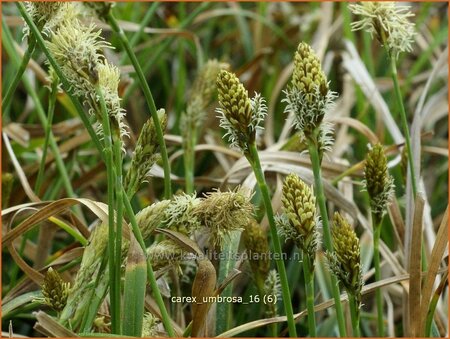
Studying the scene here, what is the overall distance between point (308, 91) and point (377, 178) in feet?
0.48

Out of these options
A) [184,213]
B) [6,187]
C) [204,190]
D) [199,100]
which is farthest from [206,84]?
[184,213]

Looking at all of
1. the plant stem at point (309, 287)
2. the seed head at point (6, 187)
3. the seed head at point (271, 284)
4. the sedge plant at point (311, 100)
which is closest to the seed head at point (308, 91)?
the sedge plant at point (311, 100)

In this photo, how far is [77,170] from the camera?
1.36m

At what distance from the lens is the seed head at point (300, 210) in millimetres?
690

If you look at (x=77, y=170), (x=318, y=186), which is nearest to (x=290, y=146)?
(x=77, y=170)

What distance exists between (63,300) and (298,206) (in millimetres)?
251

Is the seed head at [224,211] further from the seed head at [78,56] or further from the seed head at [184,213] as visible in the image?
the seed head at [78,56]

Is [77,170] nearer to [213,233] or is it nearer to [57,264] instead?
[57,264]

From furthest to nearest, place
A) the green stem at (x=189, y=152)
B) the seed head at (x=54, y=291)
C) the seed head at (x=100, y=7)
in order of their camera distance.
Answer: the green stem at (x=189, y=152) < the seed head at (x=54, y=291) < the seed head at (x=100, y=7)

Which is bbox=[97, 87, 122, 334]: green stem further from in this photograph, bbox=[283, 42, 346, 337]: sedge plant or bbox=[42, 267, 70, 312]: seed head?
bbox=[283, 42, 346, 337]: sedge plant

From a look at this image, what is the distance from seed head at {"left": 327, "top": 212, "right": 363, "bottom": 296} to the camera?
0.72 meters

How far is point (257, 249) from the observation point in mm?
851

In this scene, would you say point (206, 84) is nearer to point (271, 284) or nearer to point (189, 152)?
point (189, 152)

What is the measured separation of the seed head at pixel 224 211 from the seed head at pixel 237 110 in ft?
0.16
